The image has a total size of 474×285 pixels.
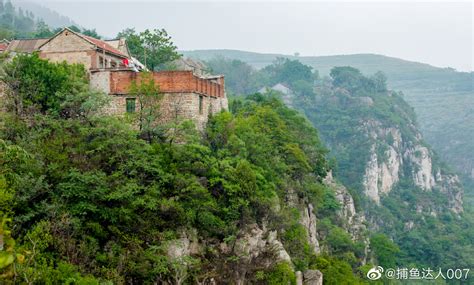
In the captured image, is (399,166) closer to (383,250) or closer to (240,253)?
(383,250)

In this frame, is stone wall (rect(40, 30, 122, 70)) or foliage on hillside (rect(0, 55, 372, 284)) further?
stone wall (rect(40, 30, 122, 70))

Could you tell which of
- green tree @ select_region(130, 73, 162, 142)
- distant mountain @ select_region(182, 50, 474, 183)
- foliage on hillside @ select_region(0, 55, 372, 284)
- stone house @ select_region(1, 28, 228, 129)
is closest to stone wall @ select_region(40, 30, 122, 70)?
stone house @ select_region(1, 28, 228, 129)

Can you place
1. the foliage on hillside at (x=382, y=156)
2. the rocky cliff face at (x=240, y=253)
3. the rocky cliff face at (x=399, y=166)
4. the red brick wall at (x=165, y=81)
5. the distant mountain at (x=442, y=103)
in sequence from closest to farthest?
the rocky cliff face at (x=240, y=253), the red brick wall at (x=165, y=81), the foliage on hillside at (x=382, y=156), the rocky cliff face at (x=399, y=166), the distant mountain at (x=442, y=103)

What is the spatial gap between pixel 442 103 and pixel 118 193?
136m

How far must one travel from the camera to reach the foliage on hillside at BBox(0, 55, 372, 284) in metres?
17.0

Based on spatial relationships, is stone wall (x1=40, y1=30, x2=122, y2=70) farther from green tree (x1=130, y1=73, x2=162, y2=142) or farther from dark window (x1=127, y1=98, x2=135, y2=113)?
green tree (x1=130, y1=73, x2=162, y2=142)

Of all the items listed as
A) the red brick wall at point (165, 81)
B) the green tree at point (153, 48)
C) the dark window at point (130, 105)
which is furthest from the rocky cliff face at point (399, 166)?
the dark window at point (130, 105)

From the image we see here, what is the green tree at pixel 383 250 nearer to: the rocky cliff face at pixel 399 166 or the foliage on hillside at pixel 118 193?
the foliage on hillside at pixel 118 193

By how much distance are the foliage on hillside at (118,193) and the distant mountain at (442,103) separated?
3792 inches

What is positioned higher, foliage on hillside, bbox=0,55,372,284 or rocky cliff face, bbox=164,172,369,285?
foliage on hillside, bbox=0,55,372,284

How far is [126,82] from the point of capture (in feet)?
82.2

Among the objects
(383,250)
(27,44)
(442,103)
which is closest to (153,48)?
(27,44)

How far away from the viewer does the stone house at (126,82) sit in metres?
24.8

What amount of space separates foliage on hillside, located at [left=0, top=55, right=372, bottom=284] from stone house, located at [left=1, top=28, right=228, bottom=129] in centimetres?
125
